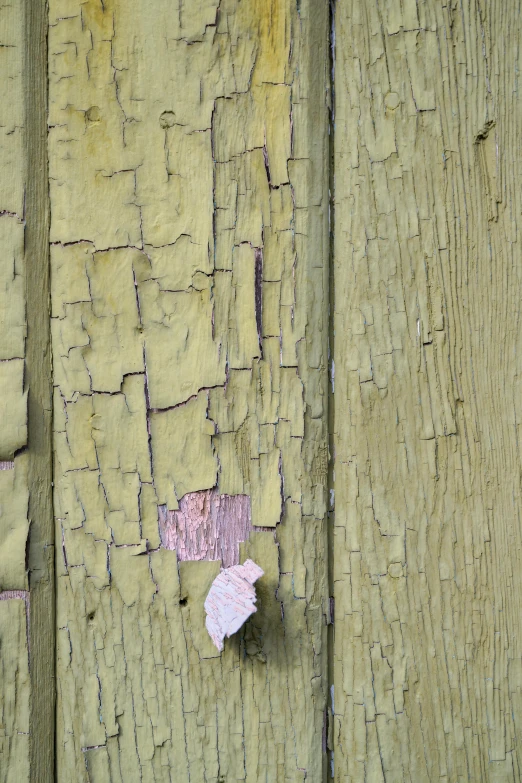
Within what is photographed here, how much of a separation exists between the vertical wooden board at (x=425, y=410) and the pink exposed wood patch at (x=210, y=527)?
0.13 metres

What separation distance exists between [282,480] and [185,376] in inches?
7.2

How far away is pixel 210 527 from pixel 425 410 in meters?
0.32

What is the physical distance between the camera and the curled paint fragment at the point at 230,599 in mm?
746

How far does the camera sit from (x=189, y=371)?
0.80 metres

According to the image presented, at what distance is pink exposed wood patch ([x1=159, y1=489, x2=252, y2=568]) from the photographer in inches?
31.6

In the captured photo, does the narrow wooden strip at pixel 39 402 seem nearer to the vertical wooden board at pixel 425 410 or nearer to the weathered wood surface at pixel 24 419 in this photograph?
the weathered wood surface at pixel 24 419

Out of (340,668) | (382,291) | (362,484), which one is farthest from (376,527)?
(382,291)

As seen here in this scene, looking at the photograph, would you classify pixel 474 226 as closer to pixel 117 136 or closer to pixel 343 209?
pixel 343 209

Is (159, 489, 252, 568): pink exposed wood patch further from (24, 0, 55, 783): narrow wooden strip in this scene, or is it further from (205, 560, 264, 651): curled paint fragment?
(24, 0, 55, 783): narrow wooden strip

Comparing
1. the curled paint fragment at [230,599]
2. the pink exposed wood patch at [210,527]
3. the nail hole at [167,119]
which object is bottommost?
the curled paint fragment at [230,599]

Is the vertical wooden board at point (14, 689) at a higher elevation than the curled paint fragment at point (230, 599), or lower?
lower

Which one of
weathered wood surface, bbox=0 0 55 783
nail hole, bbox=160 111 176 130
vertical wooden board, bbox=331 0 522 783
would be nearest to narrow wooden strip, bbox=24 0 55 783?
weathered wood surface, bbox=0 0 55 783

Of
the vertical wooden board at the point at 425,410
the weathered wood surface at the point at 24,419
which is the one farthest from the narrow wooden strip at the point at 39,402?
the vertical wooden board at the point at 425,410

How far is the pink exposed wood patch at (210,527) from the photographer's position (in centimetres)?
80
